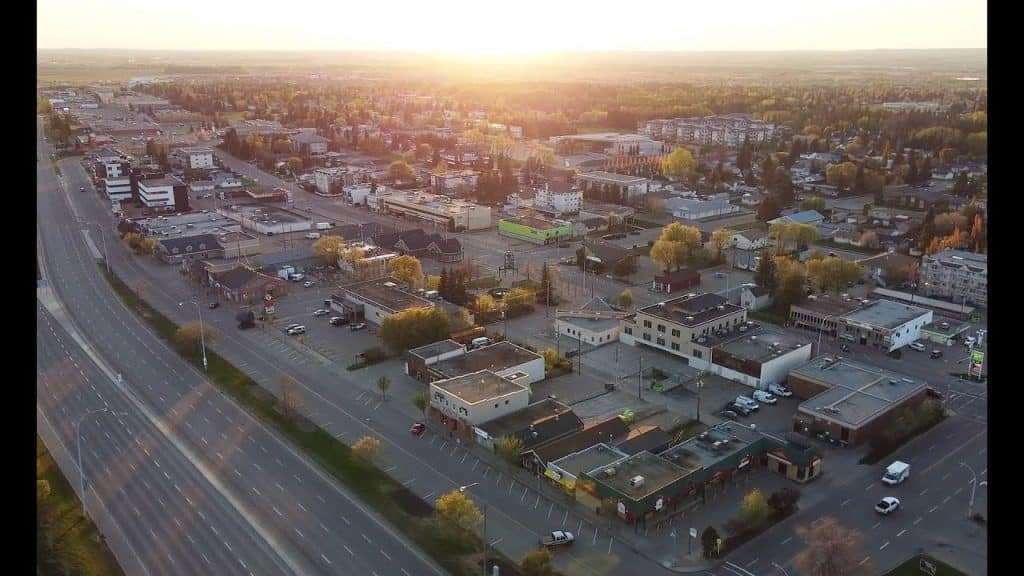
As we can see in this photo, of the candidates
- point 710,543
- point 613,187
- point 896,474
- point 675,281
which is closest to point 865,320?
point 675,281

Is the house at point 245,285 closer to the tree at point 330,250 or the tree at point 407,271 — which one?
the tree at point 330,250

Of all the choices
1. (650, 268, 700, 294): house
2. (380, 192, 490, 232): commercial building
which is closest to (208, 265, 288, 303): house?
(380, 192, 490, 232): commercial building

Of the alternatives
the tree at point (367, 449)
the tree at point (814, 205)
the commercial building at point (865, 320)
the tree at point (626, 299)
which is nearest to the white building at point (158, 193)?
the tree at point (626, 299)

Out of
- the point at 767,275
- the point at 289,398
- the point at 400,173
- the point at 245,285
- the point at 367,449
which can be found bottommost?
the point at 367,449

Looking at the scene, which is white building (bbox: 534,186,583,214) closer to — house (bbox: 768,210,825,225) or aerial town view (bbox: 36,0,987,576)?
aerial town view (bbox: 36,0,987,576)

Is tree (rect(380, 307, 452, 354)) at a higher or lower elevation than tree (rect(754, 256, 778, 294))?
lower

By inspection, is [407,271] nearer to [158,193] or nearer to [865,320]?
[865,320]
